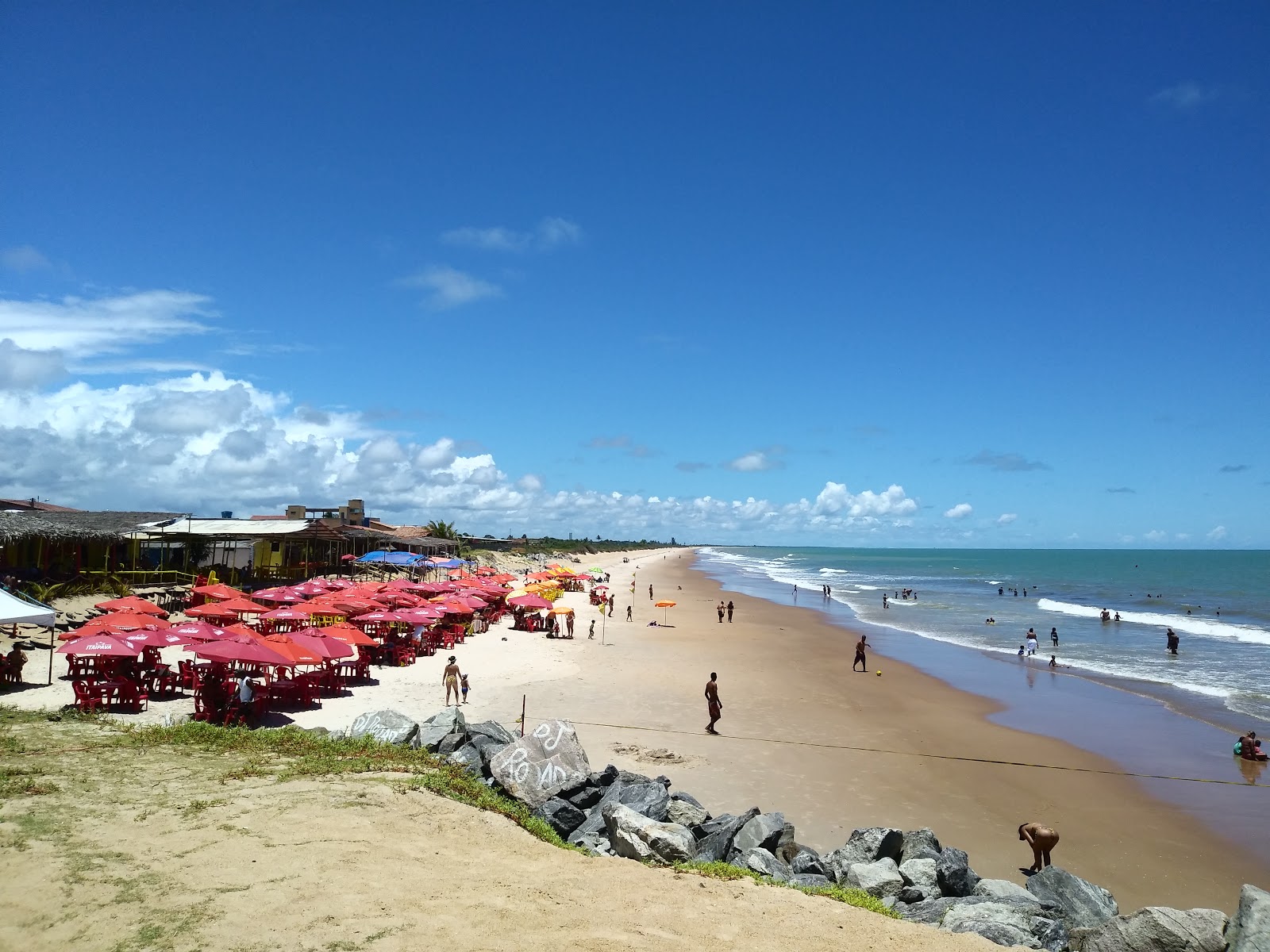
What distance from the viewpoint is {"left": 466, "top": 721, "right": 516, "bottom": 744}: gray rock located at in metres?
12.2

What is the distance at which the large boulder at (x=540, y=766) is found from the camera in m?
10.2

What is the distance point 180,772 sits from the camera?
9344mm

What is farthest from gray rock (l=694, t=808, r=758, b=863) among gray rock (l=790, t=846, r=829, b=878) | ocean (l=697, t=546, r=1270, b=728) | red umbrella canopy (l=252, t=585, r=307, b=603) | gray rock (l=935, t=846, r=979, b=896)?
red umbrella canopy (l=252, t=585, r=307, b=603)

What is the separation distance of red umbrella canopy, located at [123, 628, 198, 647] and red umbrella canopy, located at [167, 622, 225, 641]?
0.04 metres

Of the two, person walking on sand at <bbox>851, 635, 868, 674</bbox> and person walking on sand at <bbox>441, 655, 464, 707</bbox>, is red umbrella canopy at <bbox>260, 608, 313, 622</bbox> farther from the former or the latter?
person walking on sand at <bbox>851, 635, 868, 674</bbox>

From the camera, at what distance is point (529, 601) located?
27.7 m

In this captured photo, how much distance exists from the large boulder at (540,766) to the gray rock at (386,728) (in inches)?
72.2

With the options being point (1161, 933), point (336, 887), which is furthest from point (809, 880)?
point (336, 887)

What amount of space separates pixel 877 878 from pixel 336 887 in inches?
224

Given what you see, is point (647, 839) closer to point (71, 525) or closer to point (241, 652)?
point (241, 652)

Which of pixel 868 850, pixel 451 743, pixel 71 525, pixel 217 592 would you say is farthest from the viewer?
pixel 71 525

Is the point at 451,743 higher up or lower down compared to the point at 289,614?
lower down

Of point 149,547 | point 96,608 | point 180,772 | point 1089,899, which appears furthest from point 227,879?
point 149,547

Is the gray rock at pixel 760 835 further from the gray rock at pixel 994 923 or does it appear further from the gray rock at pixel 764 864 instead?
the gray rock at pixel 994 923
